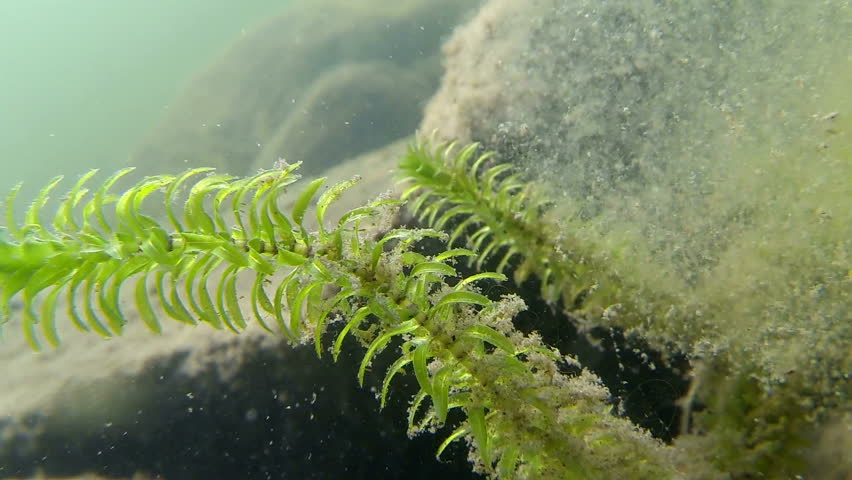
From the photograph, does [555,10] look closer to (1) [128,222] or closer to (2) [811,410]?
(2) [811,410]

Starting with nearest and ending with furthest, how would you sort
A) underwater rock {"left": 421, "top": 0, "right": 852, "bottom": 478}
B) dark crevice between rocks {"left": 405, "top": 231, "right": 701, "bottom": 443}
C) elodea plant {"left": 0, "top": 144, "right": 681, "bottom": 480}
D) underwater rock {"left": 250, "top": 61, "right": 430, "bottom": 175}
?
elodea plant {"left": 0, "top": 144, "right": 681, "bottom": 480}, underwater rock {"left": 421, "top": 0, "right": 852, "bottom": 478}, dark crevice between rocks {"left": 405, "top": 231, "right": 701, "bottom": 443}, underwater rock {"left": 250, "top": 61, "right": 430, "bottom": 175}

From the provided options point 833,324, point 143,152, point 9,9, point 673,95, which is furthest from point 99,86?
point 833,324

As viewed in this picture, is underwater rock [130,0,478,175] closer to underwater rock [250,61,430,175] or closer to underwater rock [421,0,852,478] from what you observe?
underwater rock [250,61,430,175]

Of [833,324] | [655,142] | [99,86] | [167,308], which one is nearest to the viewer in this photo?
[167,308]

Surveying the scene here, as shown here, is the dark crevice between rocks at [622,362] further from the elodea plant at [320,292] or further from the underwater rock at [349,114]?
the underwater rock at [349,114]

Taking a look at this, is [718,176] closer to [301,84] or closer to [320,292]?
[320,292]

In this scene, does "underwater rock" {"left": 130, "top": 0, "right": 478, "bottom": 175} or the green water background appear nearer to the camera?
"underwater rock" {"left": 130, "top": 0, "right": 478, "bottom": 175}

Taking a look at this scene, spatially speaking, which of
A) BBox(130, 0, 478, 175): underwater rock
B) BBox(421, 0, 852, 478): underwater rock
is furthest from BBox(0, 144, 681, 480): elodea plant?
BBox(130, 0, 478, 175): underwater rock

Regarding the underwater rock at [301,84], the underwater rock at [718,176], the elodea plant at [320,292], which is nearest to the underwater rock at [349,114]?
the underwater rock at [301,84]
